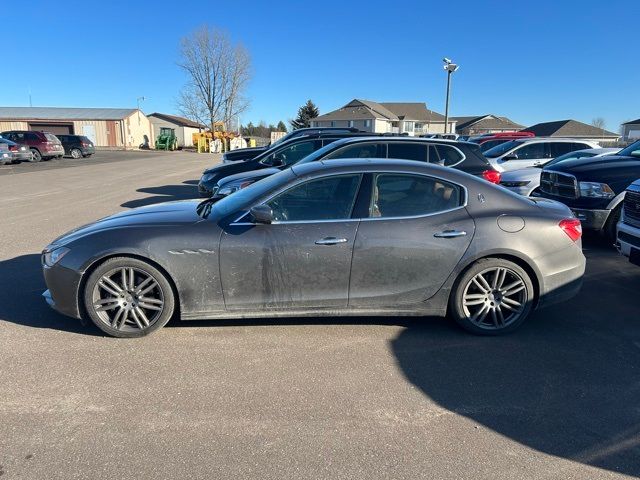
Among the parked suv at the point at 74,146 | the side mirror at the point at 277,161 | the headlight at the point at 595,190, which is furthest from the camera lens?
the parked suv at the point at 74,146

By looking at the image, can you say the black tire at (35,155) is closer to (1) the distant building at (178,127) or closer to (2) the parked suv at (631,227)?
(2) the parked suv at (631,227)

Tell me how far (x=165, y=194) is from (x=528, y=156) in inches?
415

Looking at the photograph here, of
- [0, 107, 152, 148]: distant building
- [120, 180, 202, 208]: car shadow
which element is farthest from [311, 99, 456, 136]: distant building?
[120, 180, 202, 208]: car shadow

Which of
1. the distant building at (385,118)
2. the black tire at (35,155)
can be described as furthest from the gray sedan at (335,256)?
the distant building at (385,118)

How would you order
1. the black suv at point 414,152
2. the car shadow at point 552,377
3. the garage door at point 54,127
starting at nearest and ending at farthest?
the car shadow at point 552,377, the black suv at point 414,152, the garage door at point 54,127

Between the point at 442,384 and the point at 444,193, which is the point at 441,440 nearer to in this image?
the point at 442,384

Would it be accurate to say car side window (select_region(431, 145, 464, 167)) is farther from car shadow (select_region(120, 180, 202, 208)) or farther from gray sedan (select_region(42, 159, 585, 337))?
car shadow (select_region(120, 180, 202, 208))

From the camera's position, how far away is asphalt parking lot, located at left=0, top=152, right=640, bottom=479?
8.46ft

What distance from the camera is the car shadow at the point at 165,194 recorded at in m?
11.9

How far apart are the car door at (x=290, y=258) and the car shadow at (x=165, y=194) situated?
8.27m

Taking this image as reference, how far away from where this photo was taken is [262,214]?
386cm

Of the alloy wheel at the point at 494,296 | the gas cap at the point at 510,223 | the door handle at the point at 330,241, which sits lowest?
the alloy wheel at the point at 494,296

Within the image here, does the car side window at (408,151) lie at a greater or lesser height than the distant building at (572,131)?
lesser

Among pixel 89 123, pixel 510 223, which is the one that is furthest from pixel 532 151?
pixel 89 123
